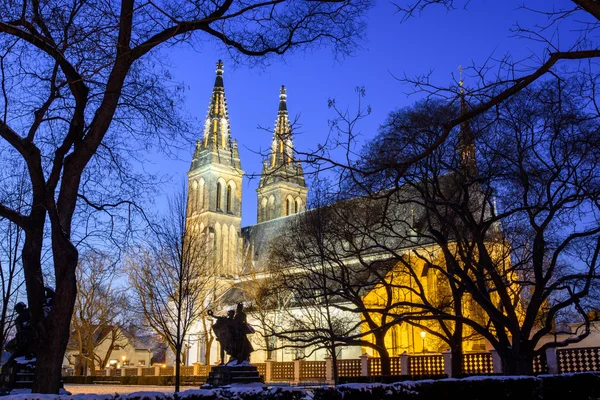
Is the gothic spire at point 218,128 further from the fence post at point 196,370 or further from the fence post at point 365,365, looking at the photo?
the fence post at point 365,365

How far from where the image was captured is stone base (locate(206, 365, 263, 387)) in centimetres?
2303

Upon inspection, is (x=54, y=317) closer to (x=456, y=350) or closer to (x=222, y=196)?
(x=456, y=350)

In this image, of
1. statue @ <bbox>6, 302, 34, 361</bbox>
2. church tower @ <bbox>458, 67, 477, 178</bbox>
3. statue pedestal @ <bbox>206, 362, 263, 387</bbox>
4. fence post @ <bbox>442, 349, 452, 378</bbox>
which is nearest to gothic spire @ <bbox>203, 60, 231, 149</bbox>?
statue pedestal @ <bbox>206, 362, 263, 387</bbox>

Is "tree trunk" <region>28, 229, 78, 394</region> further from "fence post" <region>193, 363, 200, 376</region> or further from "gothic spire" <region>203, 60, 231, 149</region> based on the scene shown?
"gothic spire" <region>203, 60, 231, 149</region>

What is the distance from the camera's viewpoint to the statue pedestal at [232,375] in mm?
23045

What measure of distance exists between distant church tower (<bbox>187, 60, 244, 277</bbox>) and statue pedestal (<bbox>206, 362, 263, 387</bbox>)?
51.4 m

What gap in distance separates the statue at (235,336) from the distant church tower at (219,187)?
5007 cm

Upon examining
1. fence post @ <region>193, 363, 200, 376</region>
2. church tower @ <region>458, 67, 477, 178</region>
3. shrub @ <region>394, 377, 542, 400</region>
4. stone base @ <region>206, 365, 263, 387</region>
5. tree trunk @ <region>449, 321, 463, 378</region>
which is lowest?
fence post @ <region>193, 363, 200, 376</region>

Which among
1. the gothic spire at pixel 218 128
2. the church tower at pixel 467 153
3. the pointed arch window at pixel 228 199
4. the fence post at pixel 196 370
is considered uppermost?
the gothic spire at pixel 218 128

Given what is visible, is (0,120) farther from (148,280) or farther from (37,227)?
(148,280)

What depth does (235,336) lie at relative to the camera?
2462cm

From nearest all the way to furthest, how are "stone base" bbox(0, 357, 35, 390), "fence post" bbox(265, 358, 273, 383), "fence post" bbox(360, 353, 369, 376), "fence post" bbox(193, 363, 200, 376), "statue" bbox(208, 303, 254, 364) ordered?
"stone base" bbox(0, 357, 35, 390) → "statue" bbox(208, 303, 254, 364) → "fence post" bbox(360, 353, 369, 376) → "fence post" bbox(265, 358, 273, 383) → "fence post" bbox(193, 363, 200, 376)

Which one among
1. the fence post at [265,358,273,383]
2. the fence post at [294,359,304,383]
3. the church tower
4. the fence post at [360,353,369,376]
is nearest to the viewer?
the church tower

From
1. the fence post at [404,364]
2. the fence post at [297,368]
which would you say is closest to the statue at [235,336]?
the fence post at [404,364]
